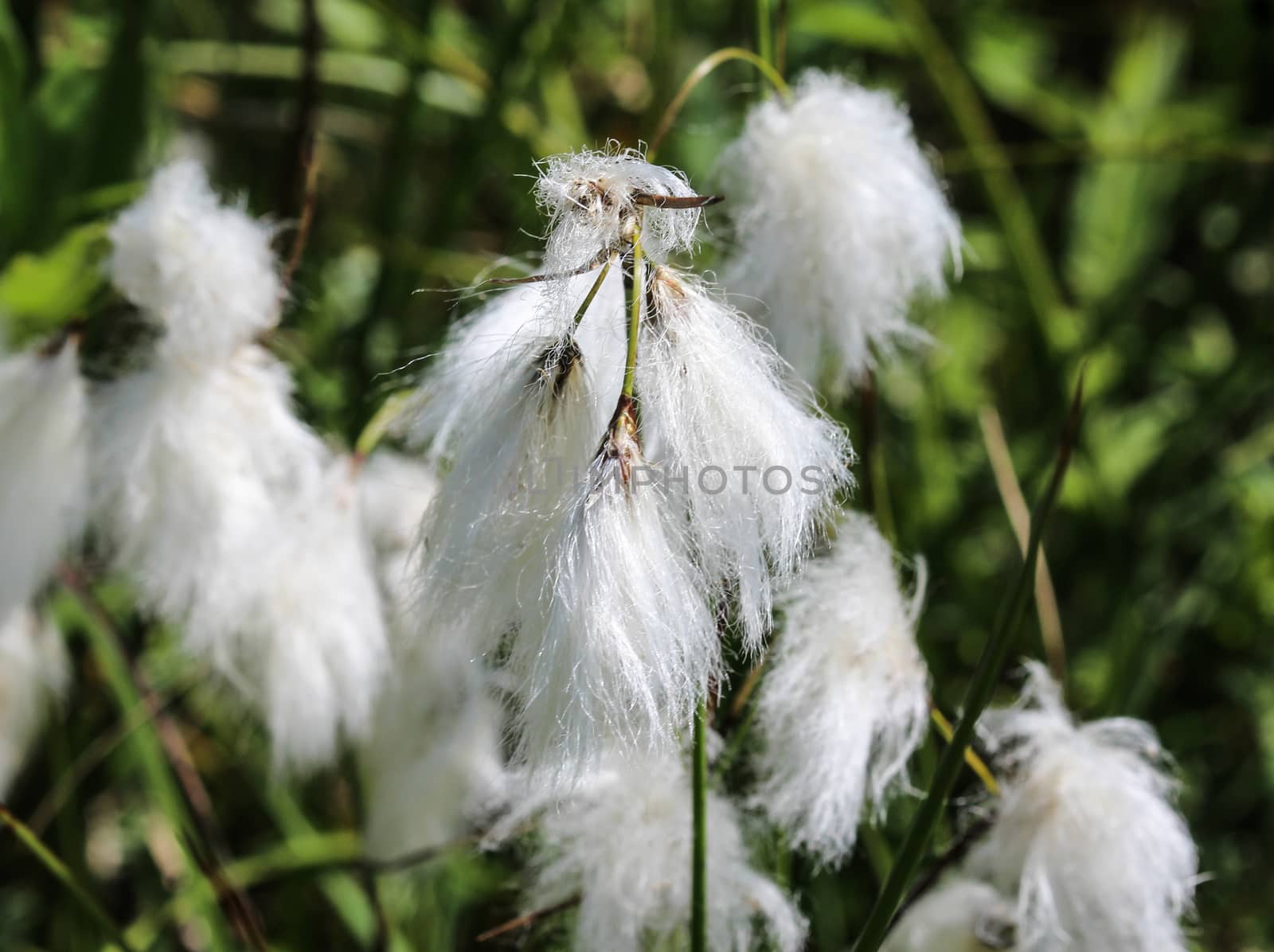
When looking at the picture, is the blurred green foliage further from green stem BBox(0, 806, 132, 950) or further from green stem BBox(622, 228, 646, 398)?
green stem BBox(622, 228, 646, 398)

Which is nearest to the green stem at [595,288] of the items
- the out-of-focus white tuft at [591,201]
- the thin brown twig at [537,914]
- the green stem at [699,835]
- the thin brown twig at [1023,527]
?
the out-of-focus white tuft at [591,201]

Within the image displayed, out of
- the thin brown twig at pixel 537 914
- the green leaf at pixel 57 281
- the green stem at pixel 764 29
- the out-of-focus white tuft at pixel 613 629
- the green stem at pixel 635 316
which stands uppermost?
the green stem at pixel 764 29

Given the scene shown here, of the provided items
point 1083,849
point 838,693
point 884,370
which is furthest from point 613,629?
point 884,370

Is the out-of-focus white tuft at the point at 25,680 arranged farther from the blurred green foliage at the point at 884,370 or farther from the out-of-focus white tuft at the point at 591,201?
the out-of-focus white tuft at the point at 591,201

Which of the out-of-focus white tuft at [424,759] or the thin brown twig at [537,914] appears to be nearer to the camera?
the thin brown twig at [537,914]

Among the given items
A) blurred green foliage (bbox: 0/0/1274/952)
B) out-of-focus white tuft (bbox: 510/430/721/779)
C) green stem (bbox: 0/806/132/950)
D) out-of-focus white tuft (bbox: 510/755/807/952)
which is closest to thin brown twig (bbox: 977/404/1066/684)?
blurred green foliage (bbox: 0/0/1274/952)

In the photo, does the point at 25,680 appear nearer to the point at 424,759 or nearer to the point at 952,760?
the point at 424,759
